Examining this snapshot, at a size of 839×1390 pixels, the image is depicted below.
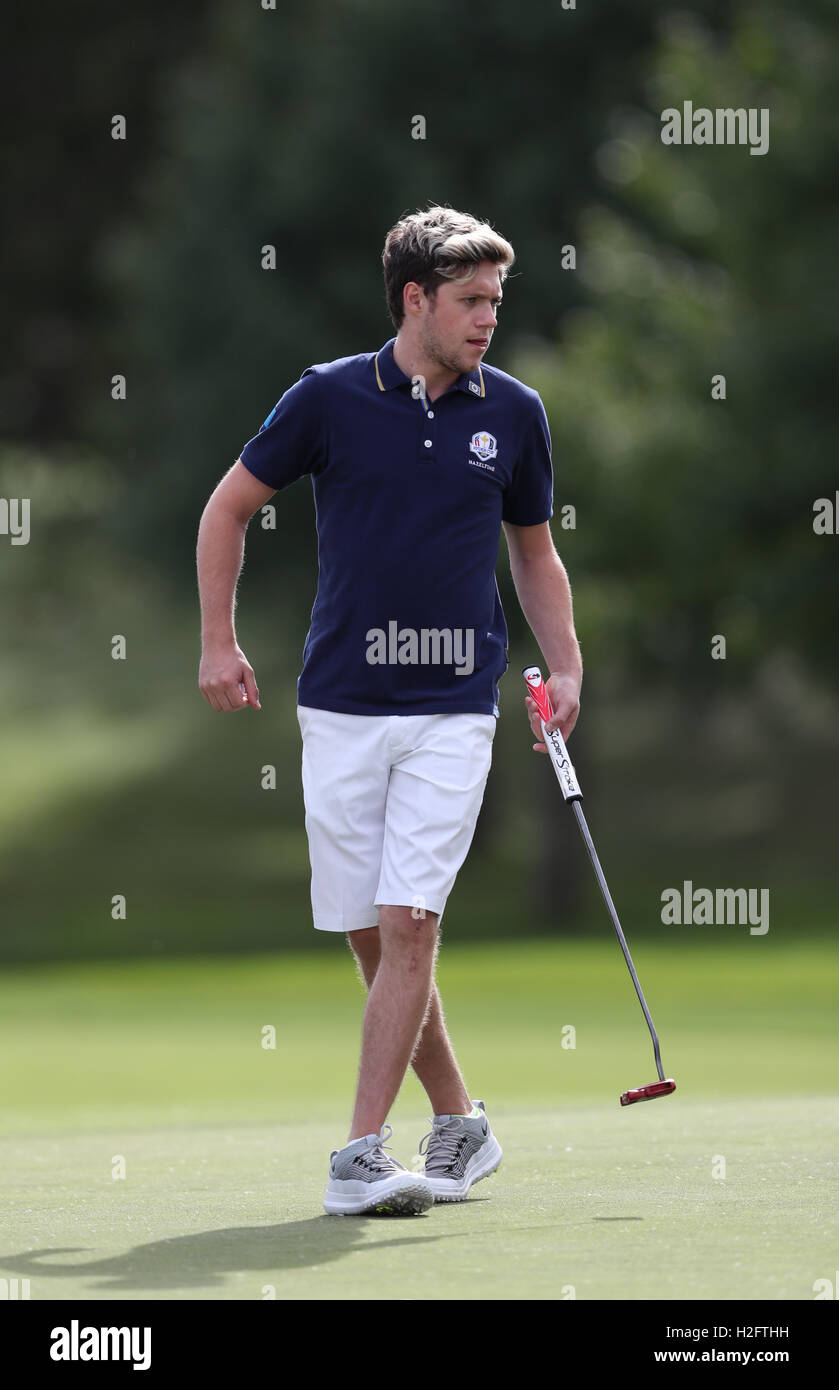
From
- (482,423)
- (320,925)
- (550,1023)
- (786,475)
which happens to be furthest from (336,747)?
(786,475)

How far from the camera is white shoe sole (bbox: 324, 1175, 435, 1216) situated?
5332 mm

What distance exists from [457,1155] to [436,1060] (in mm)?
306

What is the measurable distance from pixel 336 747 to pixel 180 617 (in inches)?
990

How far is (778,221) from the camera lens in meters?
22.0

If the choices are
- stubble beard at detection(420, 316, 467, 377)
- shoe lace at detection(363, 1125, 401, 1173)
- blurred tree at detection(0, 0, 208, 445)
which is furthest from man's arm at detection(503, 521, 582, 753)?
blurred tree at detection(0, 0, 208, 445)

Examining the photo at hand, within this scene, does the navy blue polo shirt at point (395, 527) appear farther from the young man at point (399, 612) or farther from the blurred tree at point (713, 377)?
the blurred tree at point (713, 377)

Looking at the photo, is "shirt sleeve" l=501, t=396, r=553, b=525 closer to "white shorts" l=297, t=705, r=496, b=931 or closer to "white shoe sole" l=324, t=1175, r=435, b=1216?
"white shorts" l=297, t=705, r=496, b=931

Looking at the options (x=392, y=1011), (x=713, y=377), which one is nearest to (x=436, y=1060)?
(x=392, y=1011)

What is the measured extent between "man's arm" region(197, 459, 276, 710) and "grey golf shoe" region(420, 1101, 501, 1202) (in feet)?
3.91

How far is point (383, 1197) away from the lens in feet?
17.5

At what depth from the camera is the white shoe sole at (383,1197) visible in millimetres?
5332

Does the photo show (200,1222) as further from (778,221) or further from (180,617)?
(180,617)

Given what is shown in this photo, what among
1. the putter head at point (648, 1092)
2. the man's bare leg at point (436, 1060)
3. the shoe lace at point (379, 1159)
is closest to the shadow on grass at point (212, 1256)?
the shoe lace at point (379, 1159)

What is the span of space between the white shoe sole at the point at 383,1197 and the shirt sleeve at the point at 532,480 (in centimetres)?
174
